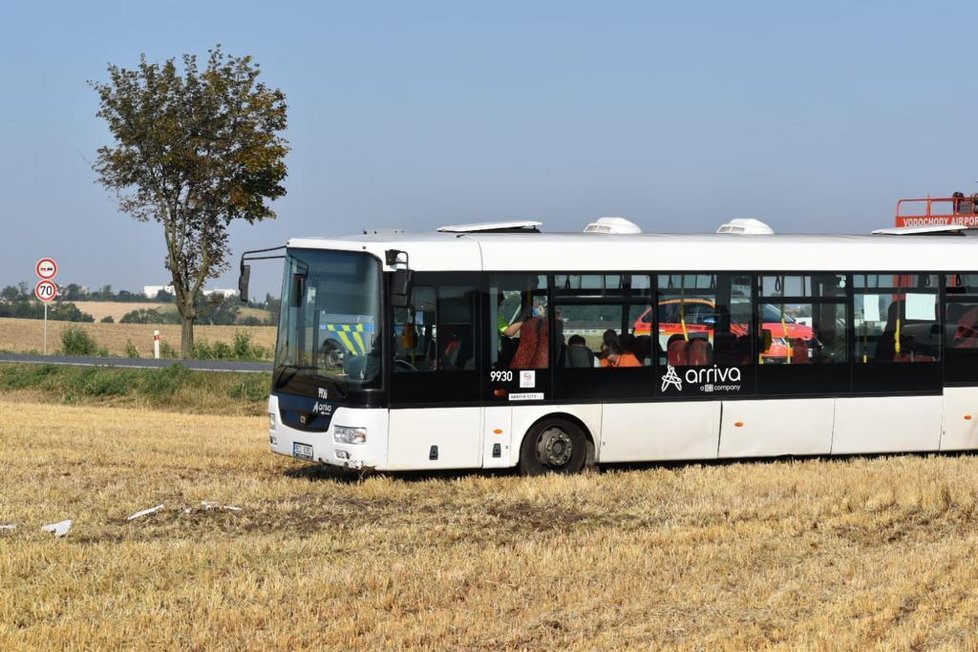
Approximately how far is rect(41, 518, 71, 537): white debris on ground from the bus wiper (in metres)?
3.72

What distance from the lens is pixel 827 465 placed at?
17.2m

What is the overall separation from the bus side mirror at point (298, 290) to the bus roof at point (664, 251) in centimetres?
35

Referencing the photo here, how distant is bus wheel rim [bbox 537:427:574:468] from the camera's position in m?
16.4

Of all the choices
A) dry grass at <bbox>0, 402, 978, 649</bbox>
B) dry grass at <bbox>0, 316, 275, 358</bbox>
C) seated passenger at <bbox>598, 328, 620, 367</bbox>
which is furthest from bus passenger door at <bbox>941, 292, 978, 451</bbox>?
dry grass at <bbox>0, 316, 275, 358</bbox>

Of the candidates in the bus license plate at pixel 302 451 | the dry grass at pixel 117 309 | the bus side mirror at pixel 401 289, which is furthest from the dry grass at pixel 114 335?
the bus side mirror at pixel 401 289

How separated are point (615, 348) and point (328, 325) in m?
3.02

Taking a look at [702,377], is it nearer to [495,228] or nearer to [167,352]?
[495,228]

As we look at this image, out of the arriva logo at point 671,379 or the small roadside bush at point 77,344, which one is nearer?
Result: the arriva logo at point 671,379

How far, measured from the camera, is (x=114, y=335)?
64.8 m

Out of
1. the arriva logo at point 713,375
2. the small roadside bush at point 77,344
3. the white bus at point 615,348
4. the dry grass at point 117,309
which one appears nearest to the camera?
the white bus at point 615,348

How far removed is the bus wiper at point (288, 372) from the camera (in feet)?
53.0

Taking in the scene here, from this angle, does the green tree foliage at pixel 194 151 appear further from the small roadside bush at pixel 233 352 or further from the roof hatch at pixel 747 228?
the roof hatch at pixel 747 228

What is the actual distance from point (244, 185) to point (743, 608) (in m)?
30.8

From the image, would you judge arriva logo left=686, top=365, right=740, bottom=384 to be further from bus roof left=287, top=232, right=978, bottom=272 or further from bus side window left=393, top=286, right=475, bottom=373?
bus side window left=393, top=286, right=475, bottom=373
